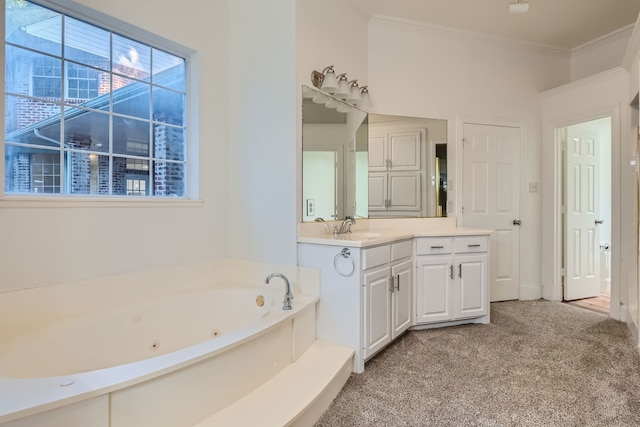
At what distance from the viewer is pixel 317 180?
2686 millimetres

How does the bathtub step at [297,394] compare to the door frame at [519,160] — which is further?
the door frame at [519,160]

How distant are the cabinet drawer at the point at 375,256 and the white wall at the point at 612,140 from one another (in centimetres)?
232

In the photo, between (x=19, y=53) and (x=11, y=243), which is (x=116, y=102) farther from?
(x=11, y=243)

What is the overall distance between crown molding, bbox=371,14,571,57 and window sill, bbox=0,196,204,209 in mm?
2466

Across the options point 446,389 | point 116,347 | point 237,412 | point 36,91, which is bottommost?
point 446,389

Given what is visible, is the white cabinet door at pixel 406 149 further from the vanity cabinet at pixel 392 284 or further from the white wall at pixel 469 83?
the vanity cabinet at pixel 392 284

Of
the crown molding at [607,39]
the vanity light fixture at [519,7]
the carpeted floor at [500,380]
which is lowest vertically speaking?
the carpeted floor at [500,380]

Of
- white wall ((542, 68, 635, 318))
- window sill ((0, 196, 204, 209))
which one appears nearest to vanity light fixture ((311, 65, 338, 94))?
window sill ((0, 196, 204, 209))

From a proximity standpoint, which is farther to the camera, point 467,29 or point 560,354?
point 467,29

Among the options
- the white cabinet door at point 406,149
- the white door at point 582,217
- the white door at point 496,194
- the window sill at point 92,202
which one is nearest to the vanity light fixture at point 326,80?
the white cabinet door at point 406,149

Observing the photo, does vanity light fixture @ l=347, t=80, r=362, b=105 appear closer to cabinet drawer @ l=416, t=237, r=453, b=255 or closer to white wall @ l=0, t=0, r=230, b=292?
white wall @ l=0, t=0, r=230, b=292

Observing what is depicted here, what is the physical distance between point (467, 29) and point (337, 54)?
5.28ft

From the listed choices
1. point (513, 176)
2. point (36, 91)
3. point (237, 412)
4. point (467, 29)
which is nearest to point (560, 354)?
point (513, 176)

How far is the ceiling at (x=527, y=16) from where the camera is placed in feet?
10.3
